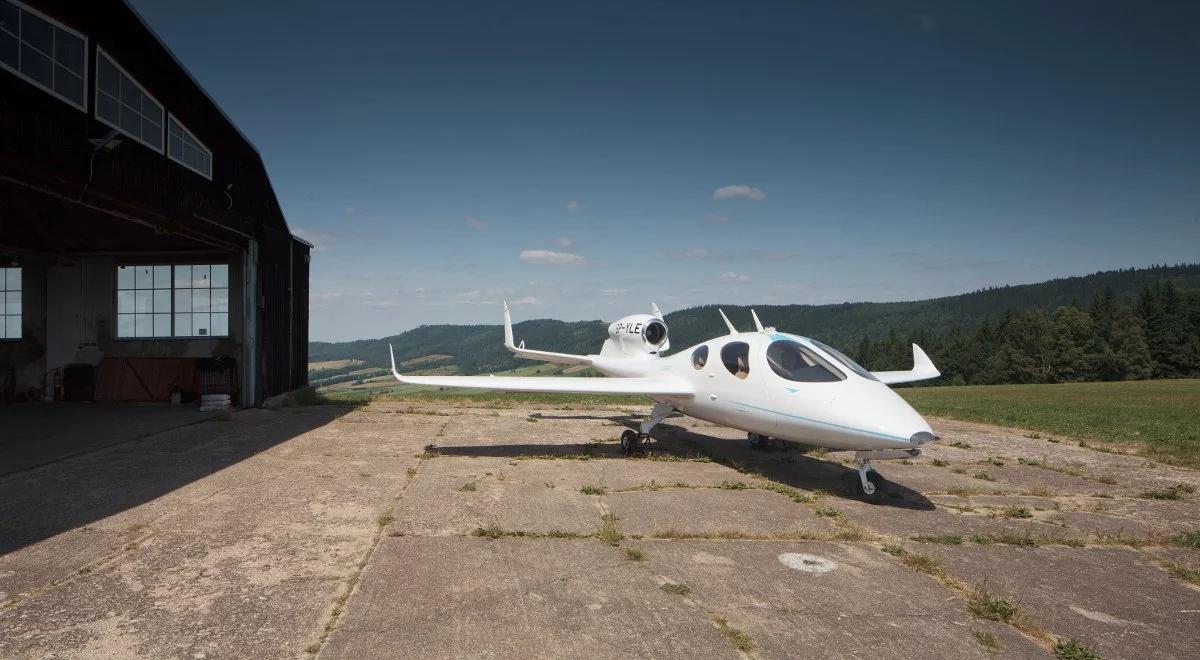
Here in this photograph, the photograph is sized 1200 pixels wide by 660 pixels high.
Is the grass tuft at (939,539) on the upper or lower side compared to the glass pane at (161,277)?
lower

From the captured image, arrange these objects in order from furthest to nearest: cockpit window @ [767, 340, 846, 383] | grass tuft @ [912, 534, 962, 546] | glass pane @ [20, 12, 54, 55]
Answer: glass pane @ [20, 12, 54, 55] → cockpit window @ [767, 340, 846, 383] → grass tuft @ [912, 534, 962, 546]

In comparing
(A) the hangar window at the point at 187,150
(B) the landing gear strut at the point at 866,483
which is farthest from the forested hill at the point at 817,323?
(B) the landing gear strut at the point at 866,483

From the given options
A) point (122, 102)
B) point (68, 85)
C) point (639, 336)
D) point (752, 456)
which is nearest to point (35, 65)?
point (68, 85)

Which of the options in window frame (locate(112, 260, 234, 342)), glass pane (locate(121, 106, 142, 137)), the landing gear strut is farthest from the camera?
window frame (locate(112, 260, 234, 342))

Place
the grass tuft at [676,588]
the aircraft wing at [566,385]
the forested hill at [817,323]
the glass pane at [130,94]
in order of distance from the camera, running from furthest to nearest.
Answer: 1. the forested hill at [817,323]
2. the glass pane at [130,94]
3. the aircraft wing at [566,385]
4. the grass tuft at [676,588]

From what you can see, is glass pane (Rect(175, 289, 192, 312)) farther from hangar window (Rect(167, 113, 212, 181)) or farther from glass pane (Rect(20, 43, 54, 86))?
glass pane (Rect(20, 43, 54, 86))

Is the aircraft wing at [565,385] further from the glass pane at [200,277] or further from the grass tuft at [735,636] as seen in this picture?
the glass pane at [200,277]

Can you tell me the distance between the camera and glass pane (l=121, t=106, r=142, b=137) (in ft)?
34.0

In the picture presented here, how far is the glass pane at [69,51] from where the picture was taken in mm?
8875

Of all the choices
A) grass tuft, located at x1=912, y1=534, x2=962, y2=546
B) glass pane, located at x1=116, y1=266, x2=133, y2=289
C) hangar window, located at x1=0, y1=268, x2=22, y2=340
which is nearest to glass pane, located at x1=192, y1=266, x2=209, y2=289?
glass pane, located at x1=116, y1=266, x2=133, y2=289

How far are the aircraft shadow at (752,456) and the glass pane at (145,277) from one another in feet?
42.0

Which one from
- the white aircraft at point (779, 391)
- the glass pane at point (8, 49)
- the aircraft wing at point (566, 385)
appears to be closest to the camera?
the white aircraft at point (779, 391)

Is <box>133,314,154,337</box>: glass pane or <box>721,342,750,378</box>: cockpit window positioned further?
<box>133,314,154,337</box>: glass pane

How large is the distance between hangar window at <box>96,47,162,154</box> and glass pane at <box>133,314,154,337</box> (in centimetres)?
754
